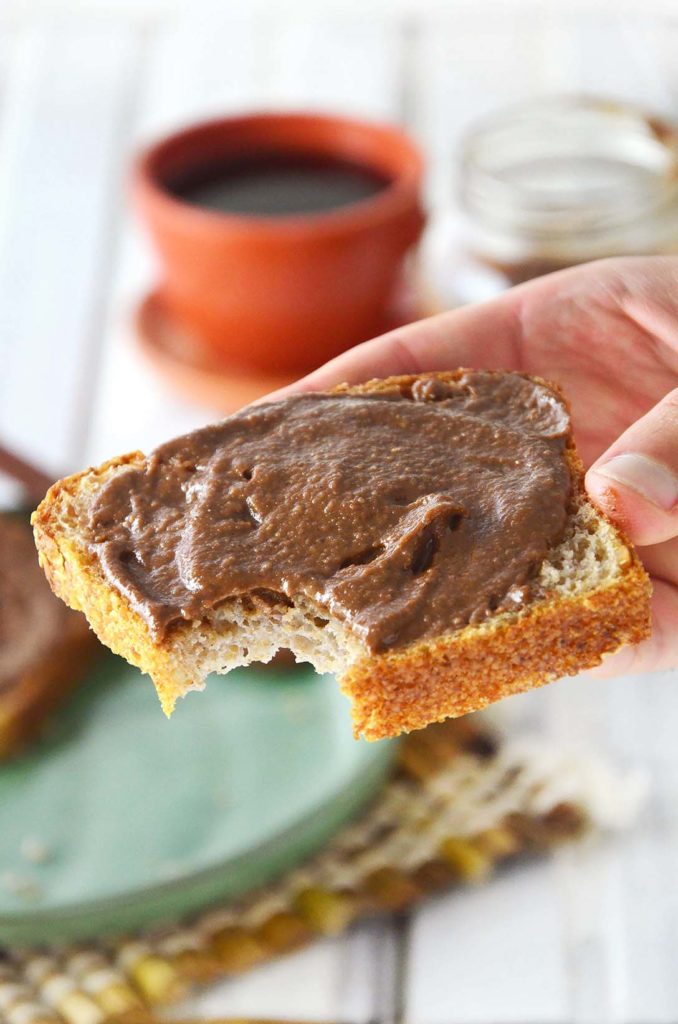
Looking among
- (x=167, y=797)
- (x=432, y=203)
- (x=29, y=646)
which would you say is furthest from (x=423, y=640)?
(x=432, y=203)

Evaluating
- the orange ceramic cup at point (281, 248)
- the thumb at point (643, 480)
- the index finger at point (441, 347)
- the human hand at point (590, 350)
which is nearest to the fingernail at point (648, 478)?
the thumb at point (643, 480)

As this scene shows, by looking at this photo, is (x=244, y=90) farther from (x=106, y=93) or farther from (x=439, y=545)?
(x=439, y=545)

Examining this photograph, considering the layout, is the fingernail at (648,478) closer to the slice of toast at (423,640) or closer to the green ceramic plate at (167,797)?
the slice of toast at (423,640)

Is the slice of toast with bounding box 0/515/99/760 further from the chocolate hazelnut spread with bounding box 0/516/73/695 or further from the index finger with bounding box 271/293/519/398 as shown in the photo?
the index finger with bounding box 271/293/519/398

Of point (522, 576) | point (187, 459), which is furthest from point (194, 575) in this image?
point (522, 576)

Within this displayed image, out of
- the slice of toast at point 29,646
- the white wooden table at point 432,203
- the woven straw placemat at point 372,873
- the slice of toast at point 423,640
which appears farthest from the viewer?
the slice of toast at point 29,646

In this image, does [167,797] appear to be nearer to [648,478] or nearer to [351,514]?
[351,514]

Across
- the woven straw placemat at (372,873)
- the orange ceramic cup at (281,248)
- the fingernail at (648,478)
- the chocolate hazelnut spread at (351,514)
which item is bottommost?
the woven straw placemat at (372,873)
